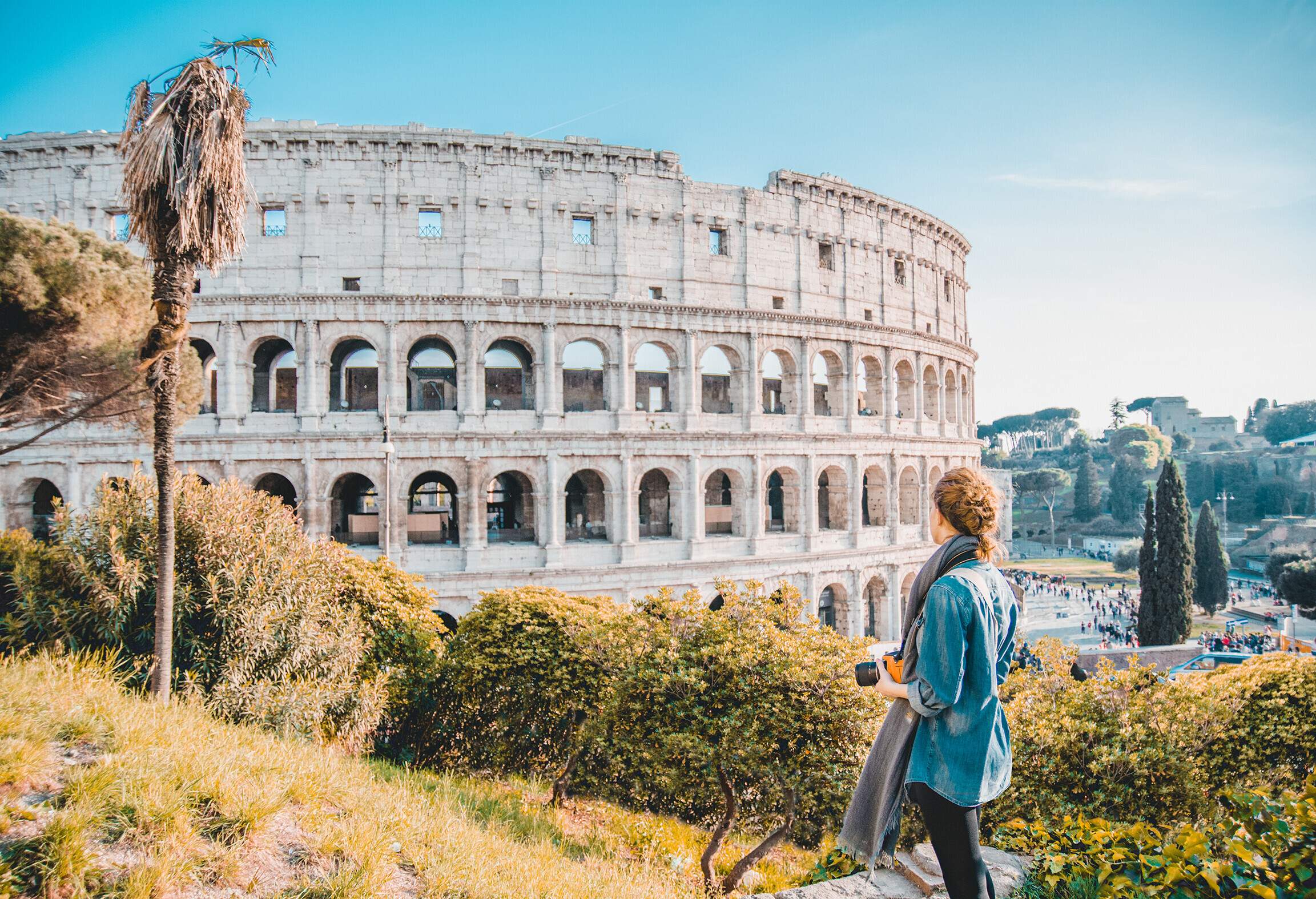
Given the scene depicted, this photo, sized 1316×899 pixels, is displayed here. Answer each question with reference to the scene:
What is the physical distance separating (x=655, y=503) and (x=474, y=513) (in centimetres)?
626

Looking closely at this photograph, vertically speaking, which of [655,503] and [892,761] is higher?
[655,503]

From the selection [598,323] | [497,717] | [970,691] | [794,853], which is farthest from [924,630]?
[598,323]

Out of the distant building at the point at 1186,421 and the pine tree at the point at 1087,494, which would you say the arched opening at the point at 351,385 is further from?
the distant building at the point at 1186,421

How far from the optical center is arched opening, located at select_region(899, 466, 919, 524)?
24.3m

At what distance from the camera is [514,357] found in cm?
2109

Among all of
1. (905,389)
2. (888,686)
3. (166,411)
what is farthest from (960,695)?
(905,389)

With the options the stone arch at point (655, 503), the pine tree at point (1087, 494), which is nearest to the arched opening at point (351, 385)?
the stone arch at point (655, 503)

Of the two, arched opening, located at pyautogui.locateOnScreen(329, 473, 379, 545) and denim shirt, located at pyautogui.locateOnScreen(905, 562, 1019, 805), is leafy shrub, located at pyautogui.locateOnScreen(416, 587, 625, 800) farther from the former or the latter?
arched opening, located at pyautogui.locateOnScreen(329, 473, 379, 545)

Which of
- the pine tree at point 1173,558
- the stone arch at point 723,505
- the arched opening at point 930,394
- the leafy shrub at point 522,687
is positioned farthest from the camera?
the pine tree at point 1173,558

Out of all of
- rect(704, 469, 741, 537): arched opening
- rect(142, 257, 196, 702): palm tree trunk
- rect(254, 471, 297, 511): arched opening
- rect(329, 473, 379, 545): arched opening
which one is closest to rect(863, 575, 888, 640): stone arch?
rect(704, 469, 741, 537): arched opening

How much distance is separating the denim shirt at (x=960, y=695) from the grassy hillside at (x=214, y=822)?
3.43 meters

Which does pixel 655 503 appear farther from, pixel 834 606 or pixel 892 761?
pixel 892 761

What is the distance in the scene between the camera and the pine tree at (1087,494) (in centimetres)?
7819

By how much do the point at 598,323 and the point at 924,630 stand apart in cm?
1718
